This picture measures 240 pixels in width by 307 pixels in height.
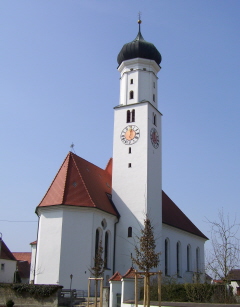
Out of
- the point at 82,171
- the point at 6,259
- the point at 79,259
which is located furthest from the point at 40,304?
the point at 6,259

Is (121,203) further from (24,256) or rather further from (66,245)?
(24,256)

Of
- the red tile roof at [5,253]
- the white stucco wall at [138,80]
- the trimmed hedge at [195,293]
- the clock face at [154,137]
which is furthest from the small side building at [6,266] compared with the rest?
the trimmed hedge at [195,293]

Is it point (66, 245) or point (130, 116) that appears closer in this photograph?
point (66, 245)

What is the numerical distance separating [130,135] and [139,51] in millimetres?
7902

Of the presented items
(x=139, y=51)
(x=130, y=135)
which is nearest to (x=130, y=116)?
(x=130, y=135)

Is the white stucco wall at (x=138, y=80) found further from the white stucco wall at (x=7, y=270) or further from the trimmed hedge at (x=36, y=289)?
the white stucco wall at (x=7, y=270)

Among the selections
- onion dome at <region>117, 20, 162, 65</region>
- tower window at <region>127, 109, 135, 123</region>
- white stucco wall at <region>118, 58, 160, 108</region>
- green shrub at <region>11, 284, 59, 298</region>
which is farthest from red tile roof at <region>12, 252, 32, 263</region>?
onion dome at <region>117, 20, 162, 65</region>

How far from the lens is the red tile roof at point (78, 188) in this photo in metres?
28.1

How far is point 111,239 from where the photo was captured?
30.3m

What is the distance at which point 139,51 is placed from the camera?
115 feet

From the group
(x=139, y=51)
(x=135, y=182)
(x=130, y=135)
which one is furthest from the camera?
(x=139, y=51)

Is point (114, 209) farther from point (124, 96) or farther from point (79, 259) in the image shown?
point (124, 96)

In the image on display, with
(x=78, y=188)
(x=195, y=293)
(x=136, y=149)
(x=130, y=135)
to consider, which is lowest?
(x=195, y=293)

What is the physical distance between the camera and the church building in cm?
2691
